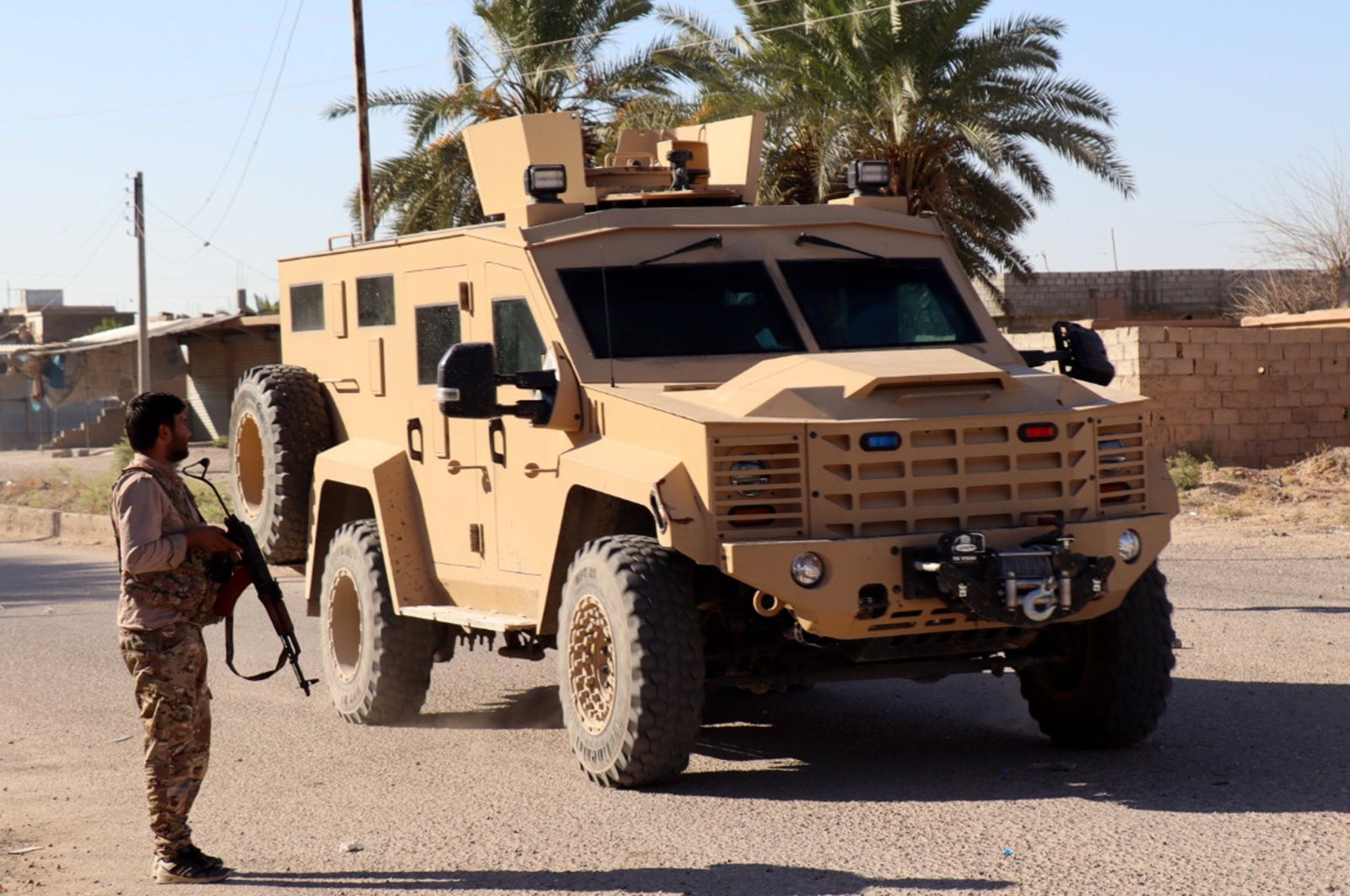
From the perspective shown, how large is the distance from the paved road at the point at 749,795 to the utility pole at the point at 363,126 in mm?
12834

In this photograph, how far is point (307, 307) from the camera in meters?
10.4

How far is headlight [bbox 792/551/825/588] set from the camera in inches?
260

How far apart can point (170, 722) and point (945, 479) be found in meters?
2.98

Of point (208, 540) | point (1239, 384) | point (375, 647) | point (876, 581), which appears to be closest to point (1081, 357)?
point (876, 581)

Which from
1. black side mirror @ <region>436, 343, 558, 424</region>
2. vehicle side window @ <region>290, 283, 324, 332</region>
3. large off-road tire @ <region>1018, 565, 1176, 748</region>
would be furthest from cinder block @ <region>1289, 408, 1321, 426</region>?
black side mirror @ <region>436, 343, 558, 424</region>

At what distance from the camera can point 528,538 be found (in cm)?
804

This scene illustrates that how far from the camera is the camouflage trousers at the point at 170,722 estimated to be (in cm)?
601

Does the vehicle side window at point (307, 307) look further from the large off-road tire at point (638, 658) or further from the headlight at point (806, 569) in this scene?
the headlight at point (806, 569)

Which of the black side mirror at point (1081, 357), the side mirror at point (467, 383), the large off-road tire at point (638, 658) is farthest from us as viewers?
the black side mirror at point (1081, 357)

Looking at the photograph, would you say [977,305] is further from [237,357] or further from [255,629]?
[237,357]

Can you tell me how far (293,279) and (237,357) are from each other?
35069mm

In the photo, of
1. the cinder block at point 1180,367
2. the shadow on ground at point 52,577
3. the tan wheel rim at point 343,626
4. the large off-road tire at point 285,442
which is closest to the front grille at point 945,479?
the tan wheel rim at point 343,626

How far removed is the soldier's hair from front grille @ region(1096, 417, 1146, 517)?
11.8 feet

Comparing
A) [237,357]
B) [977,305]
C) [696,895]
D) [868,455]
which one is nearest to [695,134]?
[977,305]
